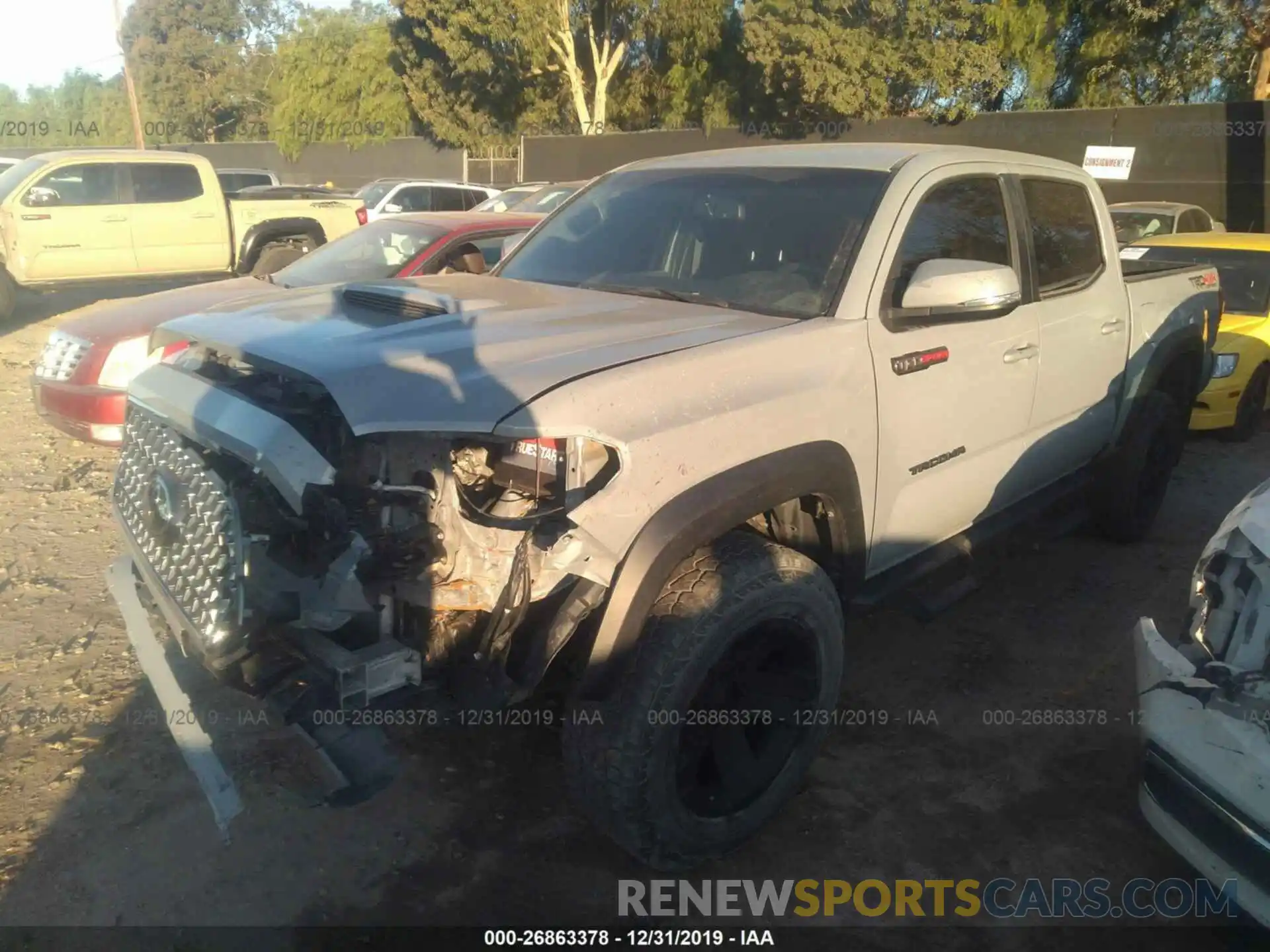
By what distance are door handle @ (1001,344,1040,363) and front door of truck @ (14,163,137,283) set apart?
37.9 feet

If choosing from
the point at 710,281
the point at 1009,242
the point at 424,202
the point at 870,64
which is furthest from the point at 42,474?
the point at 870,64

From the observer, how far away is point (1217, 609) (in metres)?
2.73

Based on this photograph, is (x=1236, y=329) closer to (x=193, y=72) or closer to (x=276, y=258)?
(x=276, y=258)

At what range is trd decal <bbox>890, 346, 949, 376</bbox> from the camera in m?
3.28

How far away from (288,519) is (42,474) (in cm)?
468

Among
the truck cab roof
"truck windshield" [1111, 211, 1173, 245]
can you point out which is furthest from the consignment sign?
the truck cab roof

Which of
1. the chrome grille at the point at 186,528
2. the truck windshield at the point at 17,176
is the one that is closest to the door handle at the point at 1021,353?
the chrome grille at the point at 186,528

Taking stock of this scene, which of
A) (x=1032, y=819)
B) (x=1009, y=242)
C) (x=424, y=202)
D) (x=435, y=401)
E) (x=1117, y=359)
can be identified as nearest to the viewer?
(x=435, y=401)

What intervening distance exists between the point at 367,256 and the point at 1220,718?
570cm

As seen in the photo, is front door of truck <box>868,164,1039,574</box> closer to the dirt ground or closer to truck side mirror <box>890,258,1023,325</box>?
truck side mirror <box>890,258,1023,325</box>

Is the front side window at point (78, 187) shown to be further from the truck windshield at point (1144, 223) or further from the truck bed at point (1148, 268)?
the truck windshield at point (1144, 223)

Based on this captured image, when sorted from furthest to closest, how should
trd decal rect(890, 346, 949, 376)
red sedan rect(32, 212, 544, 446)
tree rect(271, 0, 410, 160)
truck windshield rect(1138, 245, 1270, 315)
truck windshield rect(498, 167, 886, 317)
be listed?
tree rect(271, 0, 410, 160)
truck windshield rect(1138, 245, 1270, 315)
red sedan rect(32, 212, 544, 446)
truck windshield rect(498, 167, 886, 317)
trd decal rect(890, 346, 949, 376)

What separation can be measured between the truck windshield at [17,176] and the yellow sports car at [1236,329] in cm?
1150

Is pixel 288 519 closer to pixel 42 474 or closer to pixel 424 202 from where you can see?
pixel 42 474
